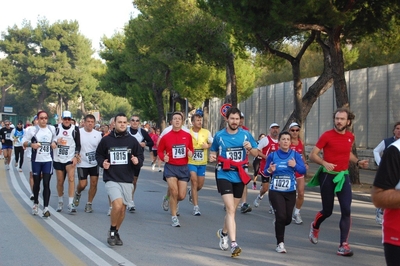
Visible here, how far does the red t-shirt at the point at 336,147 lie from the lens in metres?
8.46

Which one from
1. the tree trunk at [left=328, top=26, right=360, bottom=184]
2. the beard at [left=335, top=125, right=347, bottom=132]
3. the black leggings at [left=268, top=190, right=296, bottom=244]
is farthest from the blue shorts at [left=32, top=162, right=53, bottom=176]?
the tree trunk at [left=328, top=26, right=360, bottom=184]

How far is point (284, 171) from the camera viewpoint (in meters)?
8.62

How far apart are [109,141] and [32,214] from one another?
3.62m

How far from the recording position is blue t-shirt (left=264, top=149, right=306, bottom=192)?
8.47m

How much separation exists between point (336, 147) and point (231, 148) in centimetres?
141

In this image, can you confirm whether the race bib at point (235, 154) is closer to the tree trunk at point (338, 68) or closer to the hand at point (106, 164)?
the hand at point (106, 164)

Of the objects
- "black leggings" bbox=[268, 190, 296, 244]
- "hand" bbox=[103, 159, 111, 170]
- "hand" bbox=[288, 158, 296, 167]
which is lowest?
"black leggings" bbox=[268, 190, 296, 244]

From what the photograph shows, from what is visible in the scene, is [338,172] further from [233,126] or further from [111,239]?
[111,239]

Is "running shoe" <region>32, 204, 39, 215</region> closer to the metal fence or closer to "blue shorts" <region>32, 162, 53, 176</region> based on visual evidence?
"blue shorts" <region>32, 162, 53, 176</region>

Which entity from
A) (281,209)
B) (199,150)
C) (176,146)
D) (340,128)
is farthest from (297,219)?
(340,128)

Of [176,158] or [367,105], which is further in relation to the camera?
[367,105]

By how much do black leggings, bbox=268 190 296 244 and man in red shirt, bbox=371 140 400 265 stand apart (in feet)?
14.7

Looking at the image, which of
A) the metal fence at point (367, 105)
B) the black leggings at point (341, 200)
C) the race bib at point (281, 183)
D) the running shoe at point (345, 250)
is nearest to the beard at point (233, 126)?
the race bib at point (281, 183)

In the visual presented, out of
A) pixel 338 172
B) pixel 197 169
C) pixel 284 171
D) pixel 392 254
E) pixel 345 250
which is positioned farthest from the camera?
pixel 197 169
